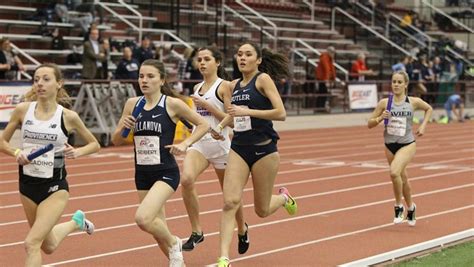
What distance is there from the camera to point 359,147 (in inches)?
906

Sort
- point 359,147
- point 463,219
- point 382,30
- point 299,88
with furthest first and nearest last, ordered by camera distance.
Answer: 1. point 382,30
2. point 299,88
3. point 359,147
4. point 463,219

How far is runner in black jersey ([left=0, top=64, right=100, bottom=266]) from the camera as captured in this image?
7137 millimetres

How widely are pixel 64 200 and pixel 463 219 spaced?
5864 mm

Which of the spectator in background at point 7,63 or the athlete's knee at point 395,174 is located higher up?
the spectator in background at point 7,63

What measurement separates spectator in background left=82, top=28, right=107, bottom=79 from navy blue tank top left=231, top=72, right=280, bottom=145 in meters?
13.4

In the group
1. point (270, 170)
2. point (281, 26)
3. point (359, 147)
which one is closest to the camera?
point (270, 170)

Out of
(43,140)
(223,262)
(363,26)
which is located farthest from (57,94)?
(363,26)

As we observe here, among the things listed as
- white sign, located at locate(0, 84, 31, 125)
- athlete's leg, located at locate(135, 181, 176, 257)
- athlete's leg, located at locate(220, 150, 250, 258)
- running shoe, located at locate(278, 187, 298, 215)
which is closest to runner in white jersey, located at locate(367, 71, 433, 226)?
running shoe, located at locate(278, 187, 298, 215)

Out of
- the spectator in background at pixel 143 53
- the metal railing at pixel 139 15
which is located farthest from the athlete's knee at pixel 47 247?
the metal railing at pixel 139 15

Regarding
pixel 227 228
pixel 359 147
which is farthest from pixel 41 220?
pixel 359 147

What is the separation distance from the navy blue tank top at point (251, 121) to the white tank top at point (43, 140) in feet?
6.09

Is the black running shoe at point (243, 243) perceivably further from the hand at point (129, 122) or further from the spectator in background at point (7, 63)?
the spectator in background at point (7, 63)

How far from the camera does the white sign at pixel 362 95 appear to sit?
3136 cm

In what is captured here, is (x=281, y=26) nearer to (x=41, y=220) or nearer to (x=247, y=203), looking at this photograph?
(x=247, y=203)
